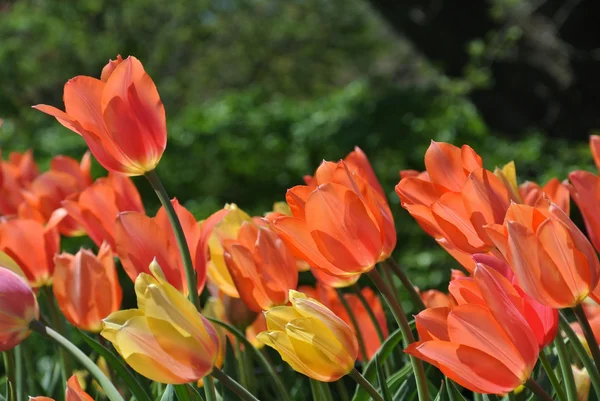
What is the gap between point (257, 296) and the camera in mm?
1188

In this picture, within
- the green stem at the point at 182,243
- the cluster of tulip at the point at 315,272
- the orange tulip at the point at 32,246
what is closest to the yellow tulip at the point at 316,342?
the cluster of tulip at the point at 315,272

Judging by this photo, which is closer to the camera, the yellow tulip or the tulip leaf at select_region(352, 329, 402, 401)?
the yellow tulip

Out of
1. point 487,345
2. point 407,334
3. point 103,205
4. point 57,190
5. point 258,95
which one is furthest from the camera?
point 258,95

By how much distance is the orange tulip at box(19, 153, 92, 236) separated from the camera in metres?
1.70

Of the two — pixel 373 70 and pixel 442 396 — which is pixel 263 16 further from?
pixel 442 396

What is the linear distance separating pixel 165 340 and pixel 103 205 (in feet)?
1.69

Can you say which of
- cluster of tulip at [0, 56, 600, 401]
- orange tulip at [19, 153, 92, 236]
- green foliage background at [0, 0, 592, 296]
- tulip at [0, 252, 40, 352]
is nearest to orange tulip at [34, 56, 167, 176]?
cluster of tulip at [0, 56, 600, 401]

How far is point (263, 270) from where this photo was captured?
1.17 m


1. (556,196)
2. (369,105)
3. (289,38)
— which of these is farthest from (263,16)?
(556,196)

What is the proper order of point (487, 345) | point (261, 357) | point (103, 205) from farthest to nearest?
1. point (103, 205)
2. point (261, 357)
3. point (487, 345)

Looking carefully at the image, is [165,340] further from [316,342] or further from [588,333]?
[588,333]

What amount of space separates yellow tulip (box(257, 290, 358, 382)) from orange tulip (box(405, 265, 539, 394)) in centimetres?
9

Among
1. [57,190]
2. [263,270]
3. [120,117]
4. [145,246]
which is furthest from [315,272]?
[57,190]

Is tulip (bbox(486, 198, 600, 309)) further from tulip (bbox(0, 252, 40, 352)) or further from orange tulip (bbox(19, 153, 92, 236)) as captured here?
orange tulip (bbox(19, 153, 92, 236))
